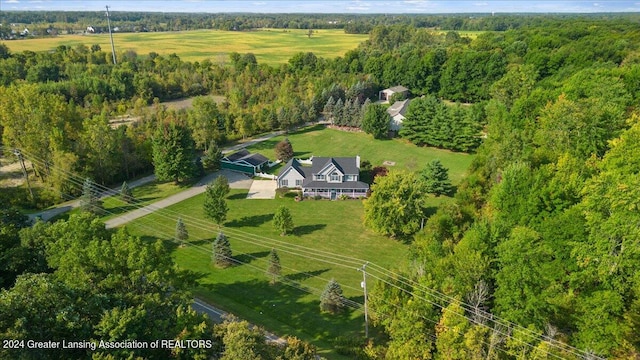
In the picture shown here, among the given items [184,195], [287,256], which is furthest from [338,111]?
[287,256]

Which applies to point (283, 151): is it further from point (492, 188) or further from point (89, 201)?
point (492, 188)

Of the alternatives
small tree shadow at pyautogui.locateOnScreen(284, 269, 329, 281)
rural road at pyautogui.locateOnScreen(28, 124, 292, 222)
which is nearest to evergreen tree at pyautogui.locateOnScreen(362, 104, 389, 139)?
rural road at pyautogui.locateOnScreen(28, 124, 292, 222)

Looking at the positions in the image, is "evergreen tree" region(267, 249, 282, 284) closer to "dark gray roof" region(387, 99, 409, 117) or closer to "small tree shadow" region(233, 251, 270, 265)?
"small tree shadow" region(233, 251, 270, 265)

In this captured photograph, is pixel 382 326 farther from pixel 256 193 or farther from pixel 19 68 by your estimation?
pixel 19 68

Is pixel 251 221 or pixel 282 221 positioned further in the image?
pixel 251 221

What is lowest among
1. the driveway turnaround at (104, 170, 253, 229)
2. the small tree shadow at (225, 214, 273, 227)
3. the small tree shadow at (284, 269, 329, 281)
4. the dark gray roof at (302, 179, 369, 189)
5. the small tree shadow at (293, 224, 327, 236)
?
the small tree shadow at (284, 269, 329, 281)

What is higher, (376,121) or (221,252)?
(376,121)
